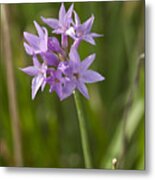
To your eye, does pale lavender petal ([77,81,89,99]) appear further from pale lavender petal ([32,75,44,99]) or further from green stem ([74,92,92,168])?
pale lavender petal ([32,75,44,99])

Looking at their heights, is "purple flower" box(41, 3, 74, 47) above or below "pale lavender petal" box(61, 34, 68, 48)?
above

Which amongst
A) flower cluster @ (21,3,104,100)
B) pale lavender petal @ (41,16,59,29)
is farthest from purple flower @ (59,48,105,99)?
pale lavender petal @ (41,16,59,29)

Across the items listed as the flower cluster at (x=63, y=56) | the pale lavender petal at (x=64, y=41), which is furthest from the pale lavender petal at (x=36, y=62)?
the pale lavender petal at (x=64, y=41)

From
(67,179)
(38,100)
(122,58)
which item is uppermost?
(122,58)

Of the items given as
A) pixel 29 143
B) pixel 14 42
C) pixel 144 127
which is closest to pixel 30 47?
pixel 14 42

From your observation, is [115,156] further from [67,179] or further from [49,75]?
[49,75]

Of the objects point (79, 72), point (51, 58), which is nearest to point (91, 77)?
point (79, 72)
